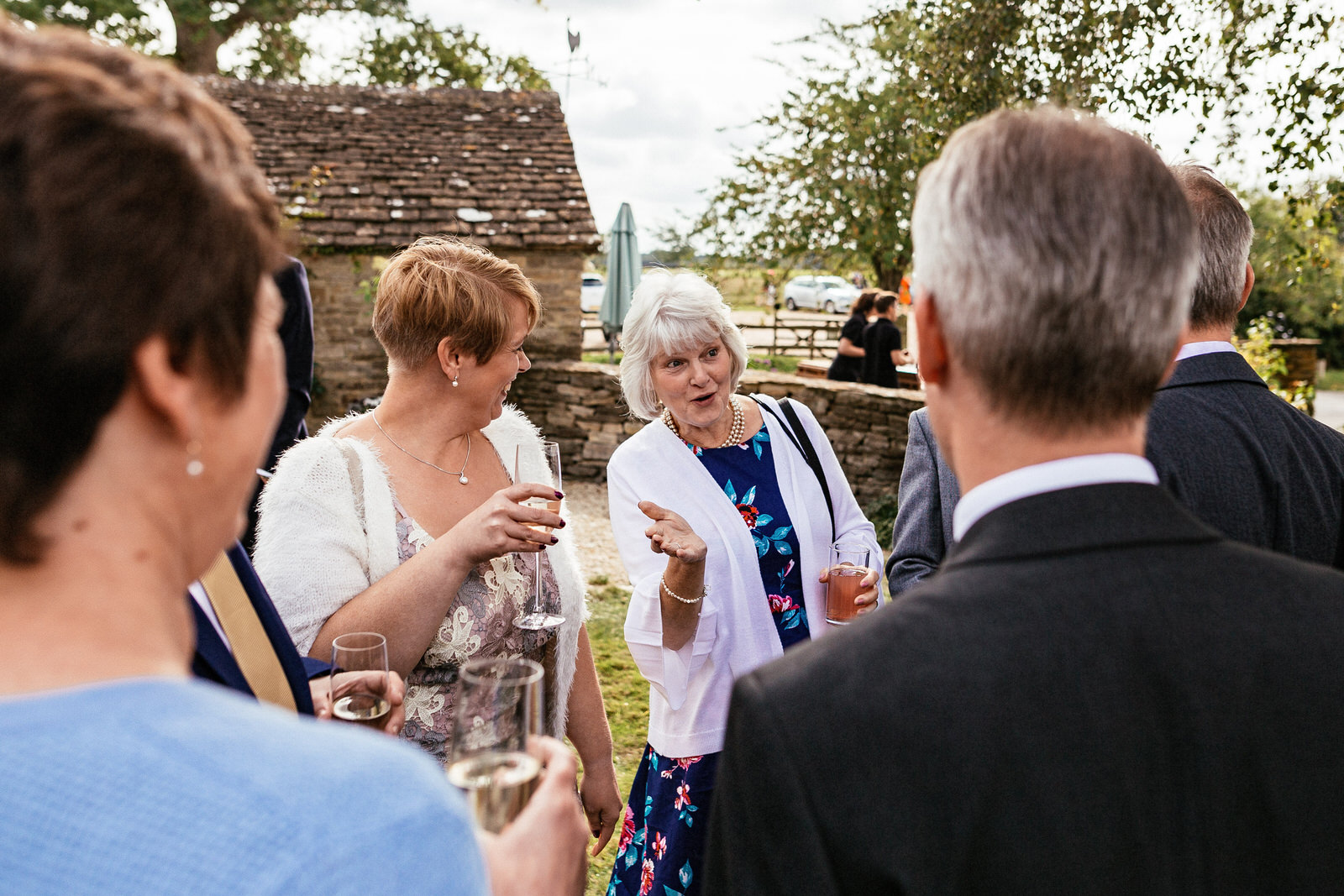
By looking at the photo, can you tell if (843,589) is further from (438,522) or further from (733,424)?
(438,522)

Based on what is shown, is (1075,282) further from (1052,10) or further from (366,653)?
(1052,10)

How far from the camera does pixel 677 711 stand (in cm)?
300

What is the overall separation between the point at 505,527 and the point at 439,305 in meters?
0.67

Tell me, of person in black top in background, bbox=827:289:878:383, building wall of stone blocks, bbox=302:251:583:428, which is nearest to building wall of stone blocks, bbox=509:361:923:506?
building wall of stone blocks, bbox=302:251:583:428

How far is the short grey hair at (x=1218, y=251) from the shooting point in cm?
206

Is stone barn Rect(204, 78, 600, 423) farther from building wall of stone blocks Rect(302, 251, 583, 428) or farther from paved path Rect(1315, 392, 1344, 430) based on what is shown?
paved path Rect(1315, 392, 1344, 430)

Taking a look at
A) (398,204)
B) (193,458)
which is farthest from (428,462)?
(398,204)

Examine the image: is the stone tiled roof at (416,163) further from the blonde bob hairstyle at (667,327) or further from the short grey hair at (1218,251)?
the short grey hair at (1218,251)


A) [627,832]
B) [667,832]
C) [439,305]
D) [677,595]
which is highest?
[439,305]

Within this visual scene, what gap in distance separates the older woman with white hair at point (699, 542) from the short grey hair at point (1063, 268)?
1.66 metres

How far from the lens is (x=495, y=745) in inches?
46.1

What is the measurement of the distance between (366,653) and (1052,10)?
6597mm

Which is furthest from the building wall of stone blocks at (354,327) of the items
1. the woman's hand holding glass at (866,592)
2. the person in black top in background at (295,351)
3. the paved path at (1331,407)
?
the paved path at (1331,407)

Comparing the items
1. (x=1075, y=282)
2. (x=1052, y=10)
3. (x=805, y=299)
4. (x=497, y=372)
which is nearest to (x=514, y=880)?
(x=1075, y=282)
